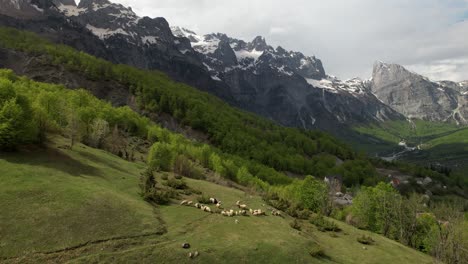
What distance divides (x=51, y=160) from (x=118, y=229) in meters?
22.7

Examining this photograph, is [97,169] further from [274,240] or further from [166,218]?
[274,240]

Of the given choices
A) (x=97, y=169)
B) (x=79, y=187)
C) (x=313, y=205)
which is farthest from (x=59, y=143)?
(x=313, y=205)

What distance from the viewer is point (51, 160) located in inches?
2206

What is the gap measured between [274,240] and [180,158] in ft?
186

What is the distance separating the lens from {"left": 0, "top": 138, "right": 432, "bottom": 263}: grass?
35562 millimetres

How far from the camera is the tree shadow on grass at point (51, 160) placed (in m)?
53.0

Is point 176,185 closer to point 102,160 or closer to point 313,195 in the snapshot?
point 102,160

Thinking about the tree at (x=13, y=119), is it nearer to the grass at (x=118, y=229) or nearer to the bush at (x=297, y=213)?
the grass at (x=118, y=229)

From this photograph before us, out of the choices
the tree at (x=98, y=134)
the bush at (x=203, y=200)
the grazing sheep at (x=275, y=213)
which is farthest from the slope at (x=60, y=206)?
the tree at (x=98, y=134)

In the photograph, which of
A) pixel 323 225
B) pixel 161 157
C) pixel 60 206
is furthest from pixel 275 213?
pixel 161 157

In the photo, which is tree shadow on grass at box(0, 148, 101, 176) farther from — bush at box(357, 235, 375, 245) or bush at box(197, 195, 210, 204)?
bush at box(357, 235, 375, 245)

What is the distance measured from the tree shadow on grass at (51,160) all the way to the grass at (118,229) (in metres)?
0.15

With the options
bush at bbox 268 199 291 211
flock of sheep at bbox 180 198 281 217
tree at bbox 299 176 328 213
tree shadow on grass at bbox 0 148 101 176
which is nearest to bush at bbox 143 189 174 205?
flock of sheep at bbox 180 198 281 217

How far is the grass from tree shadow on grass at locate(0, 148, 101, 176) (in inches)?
5.7
